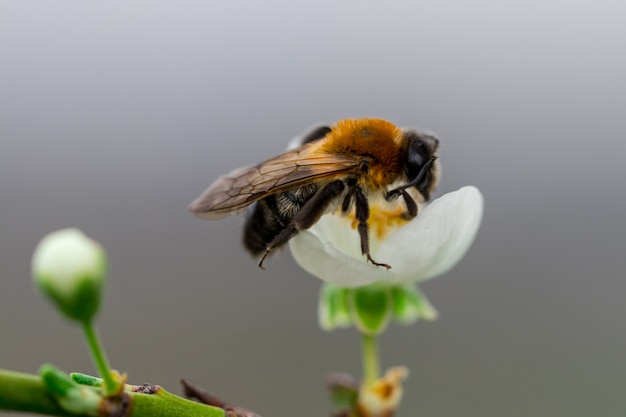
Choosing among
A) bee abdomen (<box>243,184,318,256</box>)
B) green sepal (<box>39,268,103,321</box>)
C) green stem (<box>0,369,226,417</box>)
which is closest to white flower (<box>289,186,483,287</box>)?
bee abdomen (<box>243,184,318,256</box>)

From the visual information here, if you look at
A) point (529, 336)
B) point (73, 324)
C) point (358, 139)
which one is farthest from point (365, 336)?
point (529, 336)

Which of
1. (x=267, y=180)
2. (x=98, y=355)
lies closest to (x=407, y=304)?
(x=267, y=180)

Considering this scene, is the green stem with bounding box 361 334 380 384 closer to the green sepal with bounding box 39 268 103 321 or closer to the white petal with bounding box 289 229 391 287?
the white petal with bounding box 289 229 391 287

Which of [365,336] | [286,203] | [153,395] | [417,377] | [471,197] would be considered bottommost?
[153,395]

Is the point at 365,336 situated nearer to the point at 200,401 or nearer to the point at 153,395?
the point at 200,401

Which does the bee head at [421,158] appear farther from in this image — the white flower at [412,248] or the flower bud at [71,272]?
the flower bud at [71,272]

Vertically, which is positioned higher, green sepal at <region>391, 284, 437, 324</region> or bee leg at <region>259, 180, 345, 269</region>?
bee leg at <region>259, 180, 345, 269</region>

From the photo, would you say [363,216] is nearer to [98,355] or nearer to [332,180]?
[332,180]

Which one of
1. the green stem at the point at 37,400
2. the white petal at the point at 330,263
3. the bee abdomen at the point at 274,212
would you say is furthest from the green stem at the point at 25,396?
the bee abdomen at the point at 274,212
